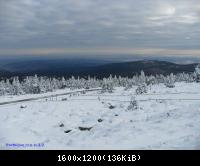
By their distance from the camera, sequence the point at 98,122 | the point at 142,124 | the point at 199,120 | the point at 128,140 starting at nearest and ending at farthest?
the point at 128,140 → the point at 199,120 → the point at 142,124 → the point at 98,122

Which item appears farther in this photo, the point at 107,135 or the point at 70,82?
the point at 70,82
